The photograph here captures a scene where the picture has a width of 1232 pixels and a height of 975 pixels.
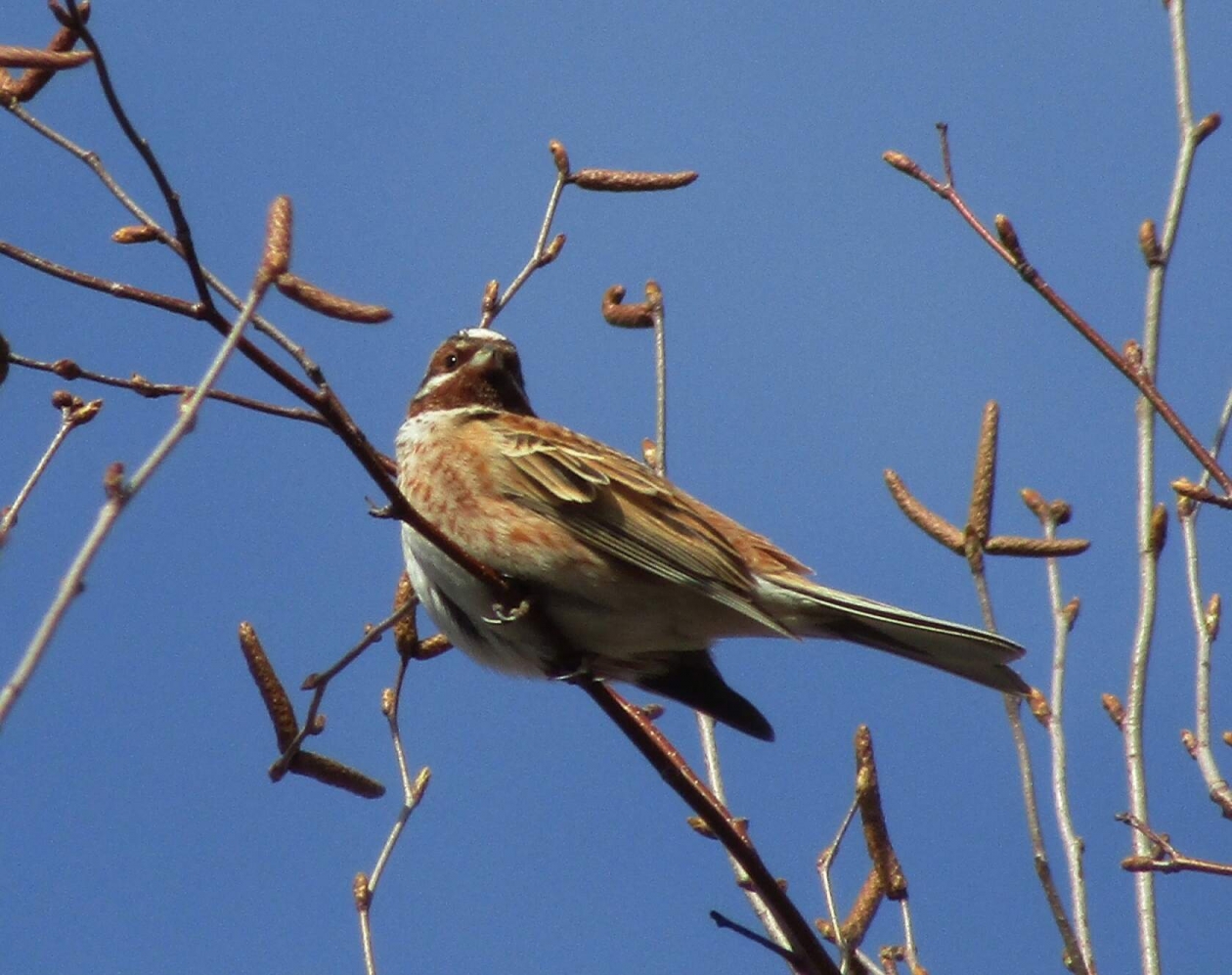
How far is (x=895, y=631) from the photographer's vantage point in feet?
18.6

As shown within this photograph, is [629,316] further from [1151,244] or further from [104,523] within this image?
[104,523]

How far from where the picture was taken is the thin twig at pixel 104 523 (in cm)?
188

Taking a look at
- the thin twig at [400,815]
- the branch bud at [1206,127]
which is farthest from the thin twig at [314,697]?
the branch bud at [1206,127]

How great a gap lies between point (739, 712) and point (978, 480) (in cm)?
152

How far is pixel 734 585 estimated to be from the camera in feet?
19.4

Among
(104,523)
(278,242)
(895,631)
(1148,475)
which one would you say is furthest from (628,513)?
(104,523)

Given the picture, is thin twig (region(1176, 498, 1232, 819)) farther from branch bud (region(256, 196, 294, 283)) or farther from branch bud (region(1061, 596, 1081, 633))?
branch bud (region(256, 196, 294, 283))

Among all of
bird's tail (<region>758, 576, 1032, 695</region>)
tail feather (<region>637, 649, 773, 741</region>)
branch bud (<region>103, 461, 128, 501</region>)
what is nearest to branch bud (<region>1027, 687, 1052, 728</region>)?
bird's tail (<region>758, 576, 1032, 695</region>)

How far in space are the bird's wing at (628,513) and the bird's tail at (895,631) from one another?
0.50ft

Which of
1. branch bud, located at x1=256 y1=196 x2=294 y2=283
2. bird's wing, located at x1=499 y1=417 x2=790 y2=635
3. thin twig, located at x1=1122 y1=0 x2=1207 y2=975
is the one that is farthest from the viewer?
bird's wing, located at x1=499 y1=417 x2=790 y2=635

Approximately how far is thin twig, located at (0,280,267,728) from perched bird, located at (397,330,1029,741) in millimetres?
Result: 3341

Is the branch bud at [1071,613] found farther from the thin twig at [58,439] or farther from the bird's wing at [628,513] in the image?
the thin twig at [58,439]

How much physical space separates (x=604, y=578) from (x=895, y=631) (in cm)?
103

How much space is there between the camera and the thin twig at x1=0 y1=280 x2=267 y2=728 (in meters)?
1.88
